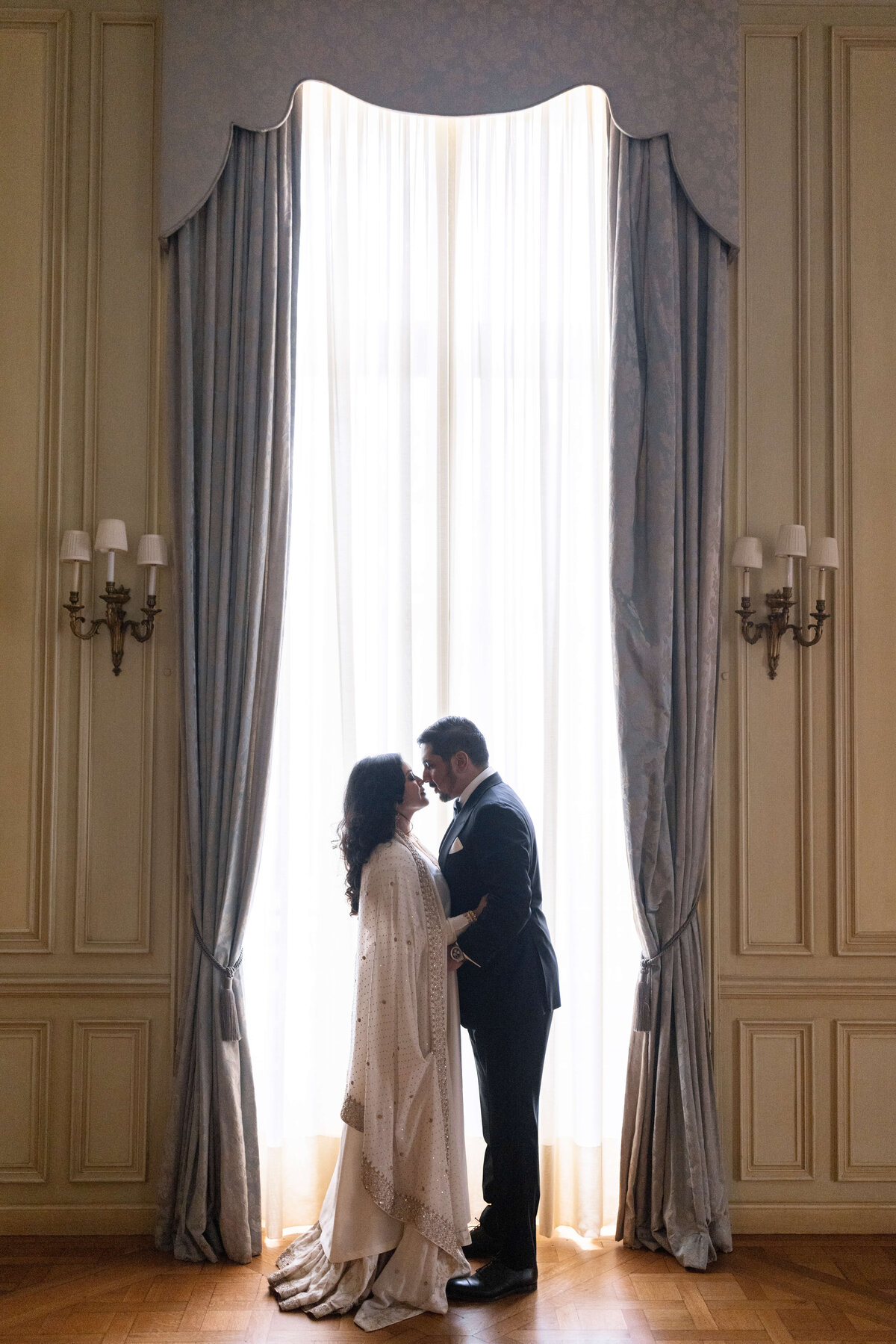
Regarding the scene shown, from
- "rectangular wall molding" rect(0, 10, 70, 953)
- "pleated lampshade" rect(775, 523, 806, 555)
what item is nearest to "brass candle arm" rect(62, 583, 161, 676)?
"rectangular wall molding" rect(0, 10, 70, 953)

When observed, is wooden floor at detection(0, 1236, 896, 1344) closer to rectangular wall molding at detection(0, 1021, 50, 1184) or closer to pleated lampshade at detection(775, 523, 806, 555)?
rectangular wall molding at detection(0, 1021, 50, 1184)

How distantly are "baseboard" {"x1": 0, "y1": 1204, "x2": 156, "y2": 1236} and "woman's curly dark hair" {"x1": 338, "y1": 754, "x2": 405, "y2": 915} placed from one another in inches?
55.6

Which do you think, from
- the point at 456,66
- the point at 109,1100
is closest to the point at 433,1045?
the point at 109,1100

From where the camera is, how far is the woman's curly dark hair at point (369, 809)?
3.06 meters

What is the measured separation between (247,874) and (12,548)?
1.40m

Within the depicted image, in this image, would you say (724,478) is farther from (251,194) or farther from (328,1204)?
(328,1204)

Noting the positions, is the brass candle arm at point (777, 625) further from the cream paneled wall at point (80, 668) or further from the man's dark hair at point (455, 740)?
the cream paneled wall at point (80, 668)

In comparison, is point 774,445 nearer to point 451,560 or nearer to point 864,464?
point 864,464

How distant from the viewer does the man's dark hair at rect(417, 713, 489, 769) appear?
3244mm

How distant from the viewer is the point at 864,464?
3785 mm

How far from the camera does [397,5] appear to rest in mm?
3637

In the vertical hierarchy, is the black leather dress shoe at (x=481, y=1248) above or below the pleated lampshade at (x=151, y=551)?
below

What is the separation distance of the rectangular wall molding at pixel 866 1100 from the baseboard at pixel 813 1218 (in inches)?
4.1

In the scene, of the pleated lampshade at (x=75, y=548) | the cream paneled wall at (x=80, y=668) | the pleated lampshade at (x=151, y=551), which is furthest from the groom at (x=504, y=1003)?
the pleated lampshade at (x=75, y=548)
